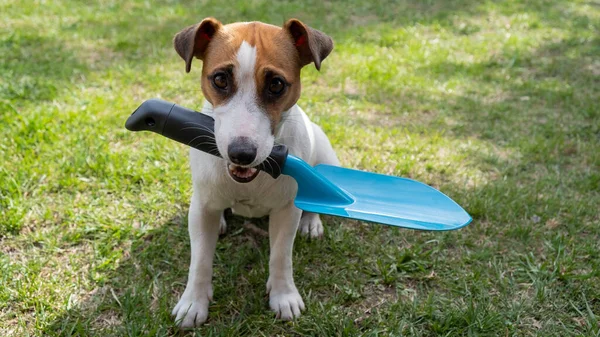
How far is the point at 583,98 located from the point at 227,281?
4.75 meters

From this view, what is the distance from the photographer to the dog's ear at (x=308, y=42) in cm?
276

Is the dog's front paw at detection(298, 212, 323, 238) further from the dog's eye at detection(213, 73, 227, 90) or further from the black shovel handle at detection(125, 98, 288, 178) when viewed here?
the dog's eye at detection(213, 73, 227, 90)

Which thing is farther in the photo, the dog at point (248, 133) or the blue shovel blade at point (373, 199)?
the blue shovel blade at point (373, 199)

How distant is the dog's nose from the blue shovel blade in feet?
1.24

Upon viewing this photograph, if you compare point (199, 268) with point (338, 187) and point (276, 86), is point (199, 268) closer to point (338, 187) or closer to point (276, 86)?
point (338, 187)

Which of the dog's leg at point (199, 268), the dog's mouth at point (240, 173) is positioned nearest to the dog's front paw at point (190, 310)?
the dog's leg at point (199, 268)

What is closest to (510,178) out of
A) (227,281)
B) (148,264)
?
(227,281)

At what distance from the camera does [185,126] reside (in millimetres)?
2705

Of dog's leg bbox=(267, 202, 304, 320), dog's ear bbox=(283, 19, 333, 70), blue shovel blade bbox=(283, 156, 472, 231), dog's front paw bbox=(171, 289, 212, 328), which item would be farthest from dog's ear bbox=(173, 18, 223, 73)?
dog's front paw bbox=(171, 289, 212, 328)

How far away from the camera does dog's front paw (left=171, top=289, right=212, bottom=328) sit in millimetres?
2916

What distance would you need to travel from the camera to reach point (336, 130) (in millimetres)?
5086

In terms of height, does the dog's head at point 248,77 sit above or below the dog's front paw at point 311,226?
above

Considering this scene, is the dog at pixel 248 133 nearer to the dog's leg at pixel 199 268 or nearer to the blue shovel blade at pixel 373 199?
the dog's leg at pixel 199 268

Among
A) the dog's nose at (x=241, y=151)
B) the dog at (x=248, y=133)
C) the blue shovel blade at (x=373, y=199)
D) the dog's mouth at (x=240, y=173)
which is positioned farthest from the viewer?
the blue shovel blade at (x=373, y=199)
